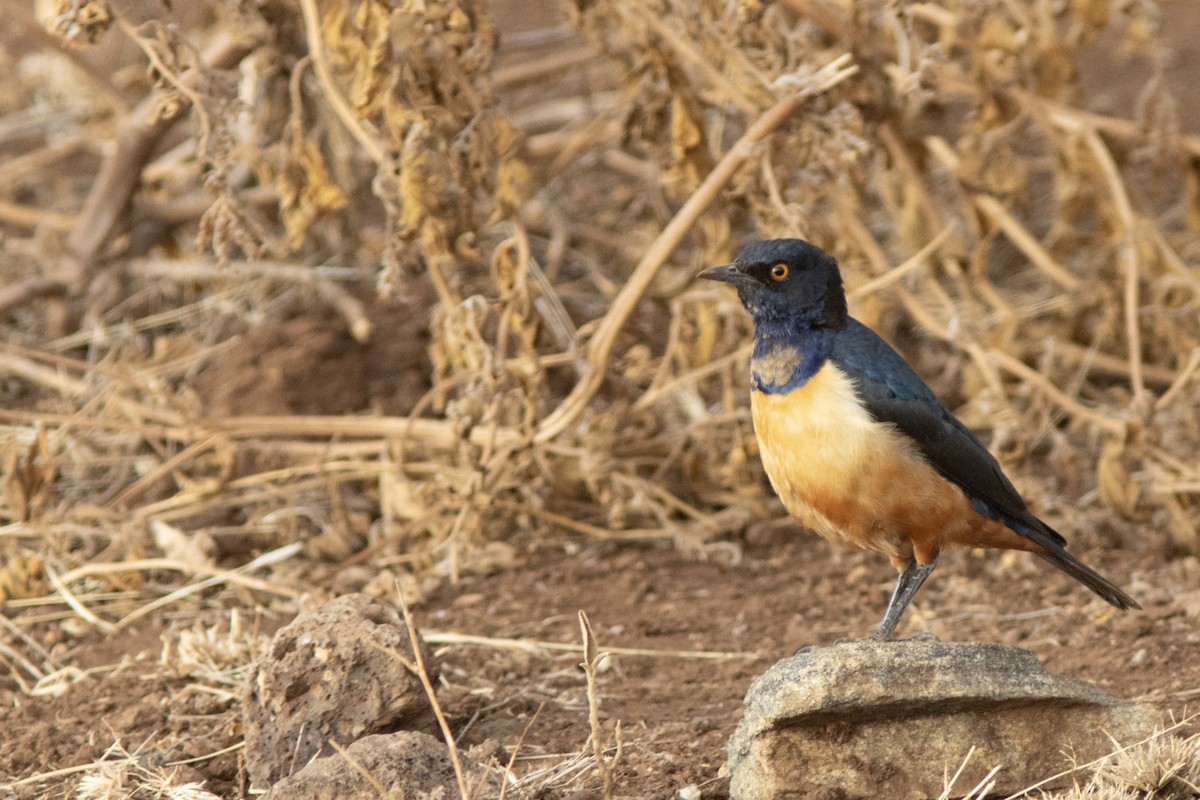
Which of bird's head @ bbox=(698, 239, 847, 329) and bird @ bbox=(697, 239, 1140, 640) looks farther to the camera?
bird's head @ bbox=(698, 239, 847, 329)

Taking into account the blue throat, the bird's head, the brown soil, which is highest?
the bird's head

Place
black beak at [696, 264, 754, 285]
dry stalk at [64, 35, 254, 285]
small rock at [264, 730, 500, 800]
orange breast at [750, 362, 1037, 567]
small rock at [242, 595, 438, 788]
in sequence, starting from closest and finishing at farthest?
small rock at [264, 730, 500, 800] < small rock at [242, 595, 438, 788] < orange breast at [750, 362, 1037, 567] < black beak at [696, 264, 754, 285] < dry stalk at [64, 35, 254, 285]

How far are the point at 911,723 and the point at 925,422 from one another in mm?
891

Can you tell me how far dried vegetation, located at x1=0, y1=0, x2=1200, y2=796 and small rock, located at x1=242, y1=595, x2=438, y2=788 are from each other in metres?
0.81

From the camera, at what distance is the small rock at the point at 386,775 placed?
10.9 feet

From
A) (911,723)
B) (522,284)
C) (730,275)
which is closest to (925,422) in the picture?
(730,275)

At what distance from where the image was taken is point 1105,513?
5.84 m

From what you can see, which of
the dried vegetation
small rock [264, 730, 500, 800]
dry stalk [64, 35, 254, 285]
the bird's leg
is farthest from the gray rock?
dry stalk [64, 35, 254, 285]

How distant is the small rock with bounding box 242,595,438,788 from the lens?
12.6 ft

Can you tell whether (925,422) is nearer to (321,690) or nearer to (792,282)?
(792,282)

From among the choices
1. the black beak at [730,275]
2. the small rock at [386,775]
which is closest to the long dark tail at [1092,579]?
the black beak at [730,275]

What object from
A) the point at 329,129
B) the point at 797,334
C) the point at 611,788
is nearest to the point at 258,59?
the point at 329,129

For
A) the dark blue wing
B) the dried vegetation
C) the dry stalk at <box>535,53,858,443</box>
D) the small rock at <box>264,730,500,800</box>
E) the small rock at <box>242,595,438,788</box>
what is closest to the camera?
the small rock at <box>264,730,500,800</box>

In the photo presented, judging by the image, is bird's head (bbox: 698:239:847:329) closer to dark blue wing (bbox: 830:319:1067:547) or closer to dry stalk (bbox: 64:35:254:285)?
dark blue wing (bbox: 830:319:1067:547)
